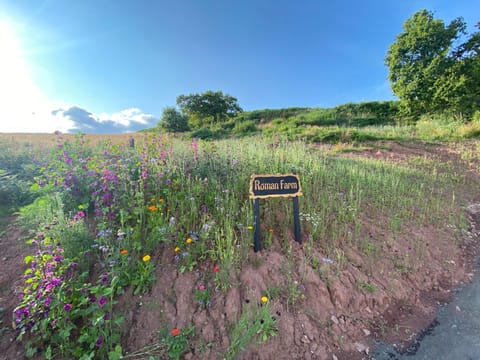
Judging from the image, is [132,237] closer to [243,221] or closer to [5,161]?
[243,221]

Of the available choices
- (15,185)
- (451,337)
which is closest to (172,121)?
(15,185)

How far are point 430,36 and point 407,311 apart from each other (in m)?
23.8

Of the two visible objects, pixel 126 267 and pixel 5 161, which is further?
pixel 5 161

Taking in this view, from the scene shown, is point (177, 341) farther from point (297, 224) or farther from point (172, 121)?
point (172, 121)

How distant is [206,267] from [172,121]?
23.0 metres

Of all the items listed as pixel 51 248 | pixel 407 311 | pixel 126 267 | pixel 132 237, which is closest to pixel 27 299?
pixel 51 248

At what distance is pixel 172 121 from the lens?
76.2ft

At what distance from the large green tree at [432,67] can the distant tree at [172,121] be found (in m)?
20.4

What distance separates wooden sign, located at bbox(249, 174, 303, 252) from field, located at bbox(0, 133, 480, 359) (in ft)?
0.47

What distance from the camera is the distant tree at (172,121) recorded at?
2314 centimetres

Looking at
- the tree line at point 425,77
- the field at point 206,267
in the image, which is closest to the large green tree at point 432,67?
the tree line at point 425,77

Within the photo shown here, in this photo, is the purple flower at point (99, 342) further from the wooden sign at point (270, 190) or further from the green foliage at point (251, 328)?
the wooden sign at point (270, 190)

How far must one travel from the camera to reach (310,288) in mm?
2309

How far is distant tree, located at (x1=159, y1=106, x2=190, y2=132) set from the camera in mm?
23141
